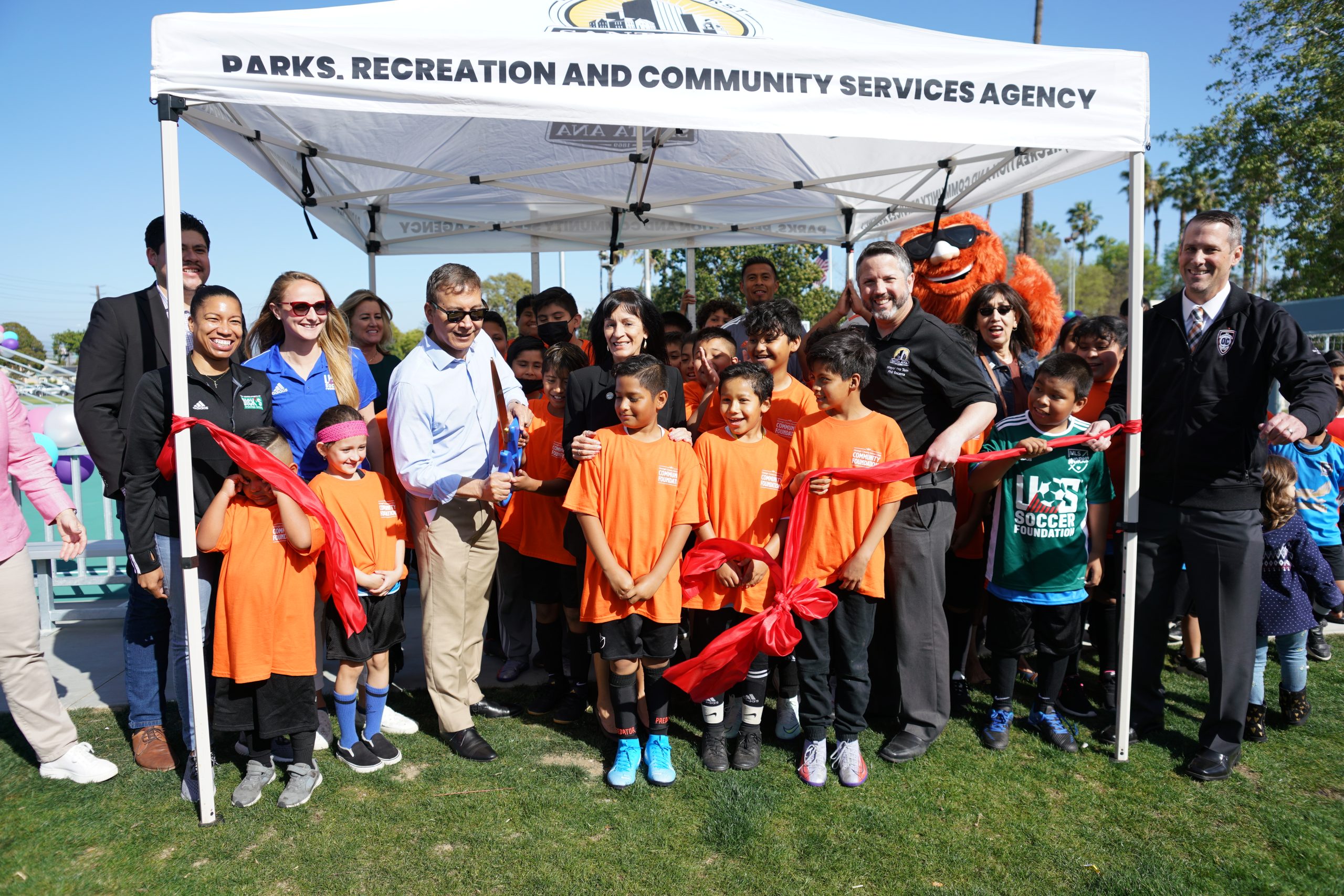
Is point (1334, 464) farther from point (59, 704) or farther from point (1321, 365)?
point (59, 704)

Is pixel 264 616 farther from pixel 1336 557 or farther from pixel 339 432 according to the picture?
pixel 1336 557

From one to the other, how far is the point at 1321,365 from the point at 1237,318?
37cm

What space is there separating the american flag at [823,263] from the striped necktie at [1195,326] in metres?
15.5

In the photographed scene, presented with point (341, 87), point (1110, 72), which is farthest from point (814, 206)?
point (341, 87)

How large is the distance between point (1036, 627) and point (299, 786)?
3342 mm

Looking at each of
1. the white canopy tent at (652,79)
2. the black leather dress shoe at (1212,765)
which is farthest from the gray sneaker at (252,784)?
the black leather dress shoe at (1212,765)

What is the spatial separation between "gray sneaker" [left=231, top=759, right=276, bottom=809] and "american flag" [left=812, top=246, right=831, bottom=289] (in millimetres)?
17118

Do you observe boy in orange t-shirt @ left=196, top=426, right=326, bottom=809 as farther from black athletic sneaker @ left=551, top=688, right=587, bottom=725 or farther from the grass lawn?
black athletic sneaker @ left=551, top=688, right=587, bottom=725

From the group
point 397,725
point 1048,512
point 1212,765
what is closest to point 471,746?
point 397,725

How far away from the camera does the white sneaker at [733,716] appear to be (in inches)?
149

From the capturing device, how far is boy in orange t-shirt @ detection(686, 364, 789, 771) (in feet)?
11.3

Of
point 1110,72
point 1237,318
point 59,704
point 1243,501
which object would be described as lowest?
point 59,704

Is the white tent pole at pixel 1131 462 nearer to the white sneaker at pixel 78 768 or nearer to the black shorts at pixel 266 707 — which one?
the black shorts at pixel 266 707

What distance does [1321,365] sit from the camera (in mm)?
3277
